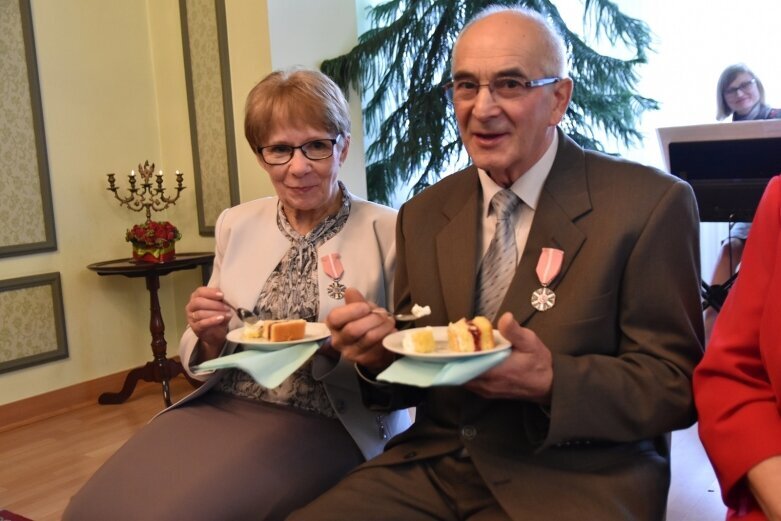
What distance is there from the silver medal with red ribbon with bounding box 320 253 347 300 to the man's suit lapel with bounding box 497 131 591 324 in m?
0.50

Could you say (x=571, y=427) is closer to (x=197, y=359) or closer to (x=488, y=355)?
(x=488, y=355)

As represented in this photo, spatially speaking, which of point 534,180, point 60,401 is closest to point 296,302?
point 534,180

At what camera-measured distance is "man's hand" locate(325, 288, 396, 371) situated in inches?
49.9

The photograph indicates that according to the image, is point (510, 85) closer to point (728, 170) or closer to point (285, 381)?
point (285, 381)

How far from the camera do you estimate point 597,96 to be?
3207mm

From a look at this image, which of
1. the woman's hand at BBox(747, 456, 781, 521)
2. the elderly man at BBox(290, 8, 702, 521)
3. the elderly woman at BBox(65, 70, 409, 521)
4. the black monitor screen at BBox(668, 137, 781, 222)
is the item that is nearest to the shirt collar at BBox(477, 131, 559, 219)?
the elderly man at BBox(290, 8, 702, 521)

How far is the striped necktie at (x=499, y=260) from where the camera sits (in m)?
1.40

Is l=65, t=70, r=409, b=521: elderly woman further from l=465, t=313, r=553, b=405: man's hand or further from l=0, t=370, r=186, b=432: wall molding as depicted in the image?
l=0, t=370, r=186, b=432: wall molding

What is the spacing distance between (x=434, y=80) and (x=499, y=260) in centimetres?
218

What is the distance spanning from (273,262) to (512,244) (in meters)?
0.65

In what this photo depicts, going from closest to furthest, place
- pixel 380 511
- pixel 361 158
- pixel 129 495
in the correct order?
1. pixel 380 511
2. pixel 129 495
3. pixel 361 158

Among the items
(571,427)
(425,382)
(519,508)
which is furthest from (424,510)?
(425,382)

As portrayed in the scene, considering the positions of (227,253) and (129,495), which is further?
(227,253)

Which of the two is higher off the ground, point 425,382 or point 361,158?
point 361,158
